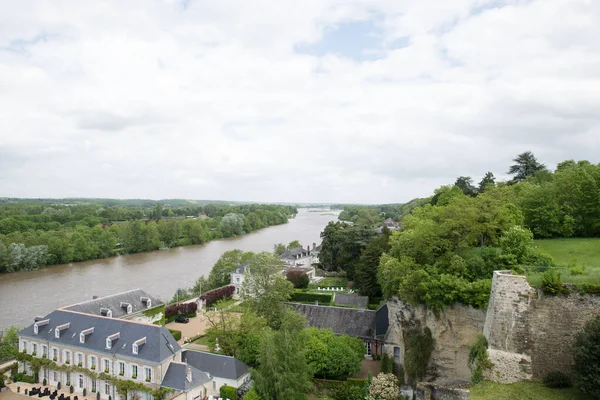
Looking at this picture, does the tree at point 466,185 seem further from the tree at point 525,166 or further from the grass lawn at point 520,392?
the grass lawn at point 520,392

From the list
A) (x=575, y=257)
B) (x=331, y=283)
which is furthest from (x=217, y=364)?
(x=331, y=283)

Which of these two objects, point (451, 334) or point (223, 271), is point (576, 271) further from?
point (223, 271)

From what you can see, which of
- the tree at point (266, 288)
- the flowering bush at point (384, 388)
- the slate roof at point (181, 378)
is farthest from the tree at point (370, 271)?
the slate roof at point (181, 378)

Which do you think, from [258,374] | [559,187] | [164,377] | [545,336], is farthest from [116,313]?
[559,187]

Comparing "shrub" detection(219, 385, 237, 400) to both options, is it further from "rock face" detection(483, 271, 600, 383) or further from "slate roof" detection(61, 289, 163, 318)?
"rock face" detection(483, 271, 600, 383)

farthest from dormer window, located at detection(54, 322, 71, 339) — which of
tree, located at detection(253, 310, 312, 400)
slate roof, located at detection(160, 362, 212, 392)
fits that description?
tree, located at detection(253, 310, 312, 400)

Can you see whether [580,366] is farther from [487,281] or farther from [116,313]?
[116,313]
